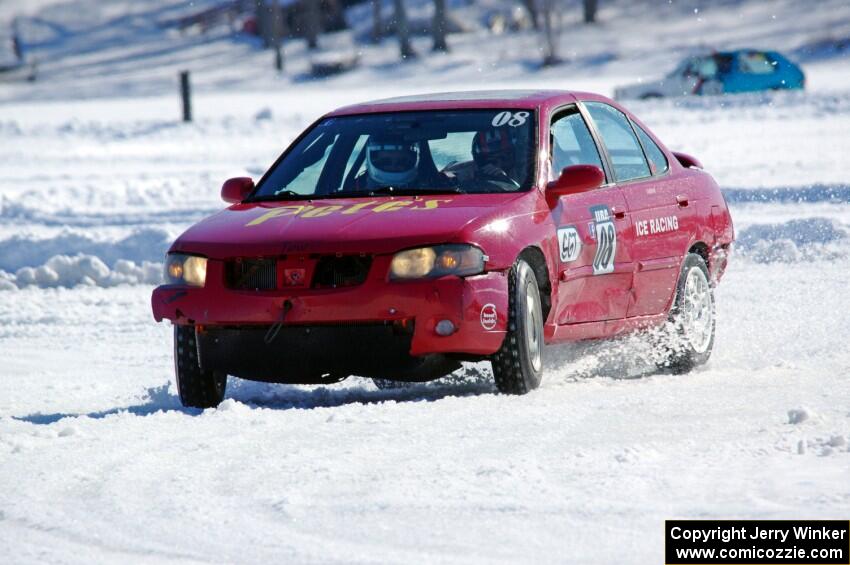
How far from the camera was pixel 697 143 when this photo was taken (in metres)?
25.7

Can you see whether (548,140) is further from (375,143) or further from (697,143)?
→ (697,143)

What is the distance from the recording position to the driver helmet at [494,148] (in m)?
7.64

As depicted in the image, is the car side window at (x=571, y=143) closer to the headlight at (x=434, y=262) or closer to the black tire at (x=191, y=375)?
the headlight at (x=434, y=262)

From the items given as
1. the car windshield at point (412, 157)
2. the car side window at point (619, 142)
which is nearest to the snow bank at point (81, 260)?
the car windshield at point (412, 157)

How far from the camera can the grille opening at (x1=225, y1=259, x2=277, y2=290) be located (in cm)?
686

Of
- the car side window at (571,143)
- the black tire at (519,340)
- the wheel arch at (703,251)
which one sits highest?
the car side window at (571,143)

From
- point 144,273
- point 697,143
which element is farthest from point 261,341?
point 697,143

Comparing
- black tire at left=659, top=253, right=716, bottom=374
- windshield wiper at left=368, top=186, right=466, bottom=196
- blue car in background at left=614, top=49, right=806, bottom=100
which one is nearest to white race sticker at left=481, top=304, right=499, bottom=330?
windshield wiper at left=368, top=186, right=466, bottom=196

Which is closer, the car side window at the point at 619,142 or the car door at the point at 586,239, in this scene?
the car door at the point at 586,239

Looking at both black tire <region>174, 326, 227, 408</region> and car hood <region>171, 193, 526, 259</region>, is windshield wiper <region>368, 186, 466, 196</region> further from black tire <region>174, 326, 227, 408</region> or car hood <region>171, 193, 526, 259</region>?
black tire <region>174, 326, 227, 408</region>

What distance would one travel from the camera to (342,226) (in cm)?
688

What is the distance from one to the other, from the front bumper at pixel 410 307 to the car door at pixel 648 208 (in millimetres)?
1483

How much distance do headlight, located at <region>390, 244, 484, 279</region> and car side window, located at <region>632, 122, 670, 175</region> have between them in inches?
88.4

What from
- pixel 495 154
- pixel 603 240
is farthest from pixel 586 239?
pixel 495 154
